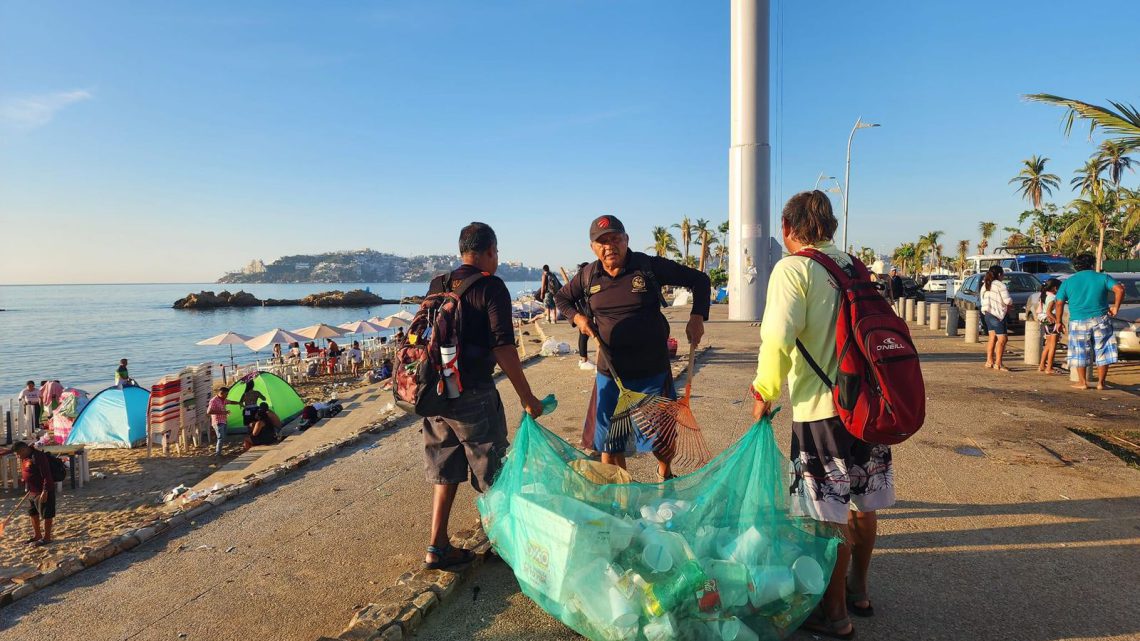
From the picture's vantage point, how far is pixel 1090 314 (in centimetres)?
755

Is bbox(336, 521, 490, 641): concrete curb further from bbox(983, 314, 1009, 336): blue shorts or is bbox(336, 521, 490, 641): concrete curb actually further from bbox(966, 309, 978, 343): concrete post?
bbox(966, 309, 978, 343): concrete post

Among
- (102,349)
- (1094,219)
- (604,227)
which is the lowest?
Result: (102,349)

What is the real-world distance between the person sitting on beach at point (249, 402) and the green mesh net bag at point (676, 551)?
1097cm

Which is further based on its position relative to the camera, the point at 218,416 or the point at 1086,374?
the point at 218,416

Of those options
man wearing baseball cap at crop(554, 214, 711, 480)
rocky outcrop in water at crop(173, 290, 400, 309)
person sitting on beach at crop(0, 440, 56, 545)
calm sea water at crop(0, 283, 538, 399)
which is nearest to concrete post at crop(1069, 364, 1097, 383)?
man wearing baseball cap at crop(554, 214, 711, 480)

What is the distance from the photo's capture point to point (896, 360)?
220 cm

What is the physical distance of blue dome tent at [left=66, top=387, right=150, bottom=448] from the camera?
1210 cm

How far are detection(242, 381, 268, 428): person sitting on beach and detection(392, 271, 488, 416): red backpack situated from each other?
10.3 m

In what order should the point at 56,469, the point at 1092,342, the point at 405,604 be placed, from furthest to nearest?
1. the point at 1092,342
2. the point at 56,469
3. the point at 405,604

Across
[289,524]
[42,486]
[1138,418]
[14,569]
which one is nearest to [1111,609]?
[289,524]

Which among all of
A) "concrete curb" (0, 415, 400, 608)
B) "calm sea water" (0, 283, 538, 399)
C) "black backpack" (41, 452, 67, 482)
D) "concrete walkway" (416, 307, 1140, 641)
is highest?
"concrete walkway" (416, 307, 1140, 641)

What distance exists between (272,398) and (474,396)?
1169 cm

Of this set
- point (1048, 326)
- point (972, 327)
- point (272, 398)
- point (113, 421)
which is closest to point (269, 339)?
point (113, 421)

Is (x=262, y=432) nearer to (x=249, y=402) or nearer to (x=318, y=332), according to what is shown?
(x=249, y=402)
